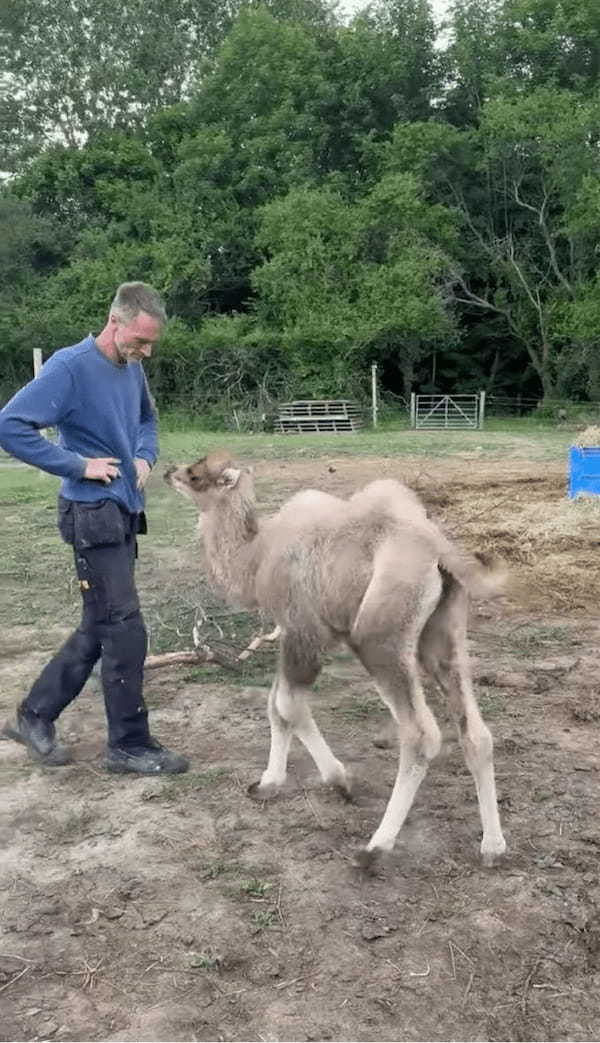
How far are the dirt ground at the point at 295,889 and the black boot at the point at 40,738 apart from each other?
78 millimetres

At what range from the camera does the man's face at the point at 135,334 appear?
4.32m

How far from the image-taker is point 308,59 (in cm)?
4272

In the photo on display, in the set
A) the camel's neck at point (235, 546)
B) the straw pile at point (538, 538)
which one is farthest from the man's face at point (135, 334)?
the straw pile at point (538, 538)

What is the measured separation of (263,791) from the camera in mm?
4301

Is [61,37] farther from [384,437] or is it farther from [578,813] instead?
[578,813]

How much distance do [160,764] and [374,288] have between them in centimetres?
3157

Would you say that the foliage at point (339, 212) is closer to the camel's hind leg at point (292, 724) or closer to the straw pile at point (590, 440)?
the straw pile at point (590, 440)

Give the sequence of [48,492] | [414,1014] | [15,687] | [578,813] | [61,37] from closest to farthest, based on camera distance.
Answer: [414,1014] < [578,813] < [15,687] < [48,492] < [61,37]

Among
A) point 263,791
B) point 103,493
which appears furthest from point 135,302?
point 263,791

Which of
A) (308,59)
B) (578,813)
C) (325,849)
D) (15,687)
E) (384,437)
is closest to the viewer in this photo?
(325,849)

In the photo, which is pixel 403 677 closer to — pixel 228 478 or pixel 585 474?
pixel 228 478

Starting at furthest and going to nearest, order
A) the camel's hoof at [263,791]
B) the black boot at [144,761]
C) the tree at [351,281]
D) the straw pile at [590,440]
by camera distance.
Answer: the tree at [351,281] < the straw pile at [590,440] < the black boot at [144,761] < the camel's hoof at [263,791]

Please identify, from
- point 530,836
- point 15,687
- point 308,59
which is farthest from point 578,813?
point 308,59

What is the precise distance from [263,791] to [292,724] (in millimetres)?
364
